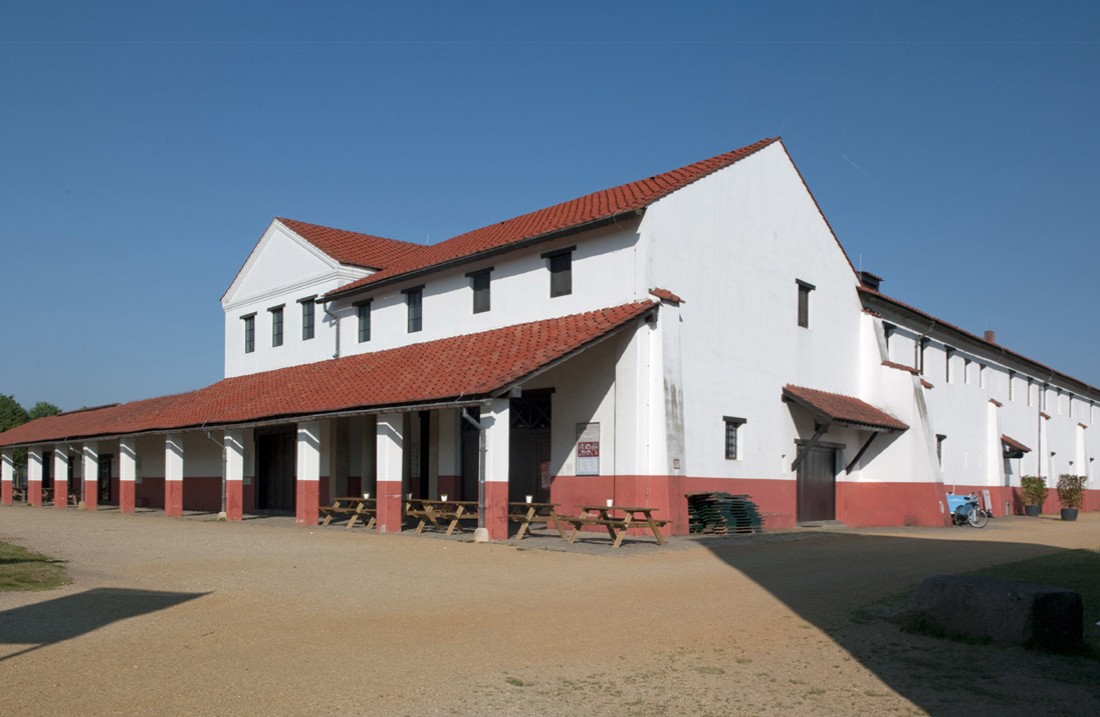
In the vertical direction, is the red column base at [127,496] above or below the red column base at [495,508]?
below

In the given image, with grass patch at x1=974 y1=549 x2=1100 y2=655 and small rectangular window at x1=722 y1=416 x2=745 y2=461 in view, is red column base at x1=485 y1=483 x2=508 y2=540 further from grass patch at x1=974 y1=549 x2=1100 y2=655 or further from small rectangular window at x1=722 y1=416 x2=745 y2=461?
grass patch at x1=974 y1=549 x2=1100 y2=655

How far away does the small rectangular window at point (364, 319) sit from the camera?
89.8ft

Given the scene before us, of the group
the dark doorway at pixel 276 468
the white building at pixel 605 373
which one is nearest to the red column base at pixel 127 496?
the white building at pixel 605 373

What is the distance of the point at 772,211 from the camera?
934 inches

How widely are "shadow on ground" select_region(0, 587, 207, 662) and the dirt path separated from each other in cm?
4

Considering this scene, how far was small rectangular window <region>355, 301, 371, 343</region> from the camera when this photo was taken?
27.4 metres

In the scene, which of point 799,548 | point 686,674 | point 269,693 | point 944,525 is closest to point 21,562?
point 269,693

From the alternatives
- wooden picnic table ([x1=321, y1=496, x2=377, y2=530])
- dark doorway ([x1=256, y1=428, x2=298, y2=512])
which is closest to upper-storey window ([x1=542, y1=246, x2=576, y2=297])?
wooden picnic table ([x1=321, y1=496, x2=377, y2=530])

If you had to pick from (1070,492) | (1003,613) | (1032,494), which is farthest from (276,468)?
(1070,492)

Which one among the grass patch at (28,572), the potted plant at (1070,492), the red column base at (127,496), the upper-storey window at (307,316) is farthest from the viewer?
the potted plant at (1070,492)

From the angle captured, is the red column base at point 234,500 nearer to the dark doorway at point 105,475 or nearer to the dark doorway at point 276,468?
the dark doorway at point 276,468

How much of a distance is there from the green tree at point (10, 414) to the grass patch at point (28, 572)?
59907 millimetres

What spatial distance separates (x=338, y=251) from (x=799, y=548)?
1826cm

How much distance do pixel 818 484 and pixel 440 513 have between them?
1105 cm
